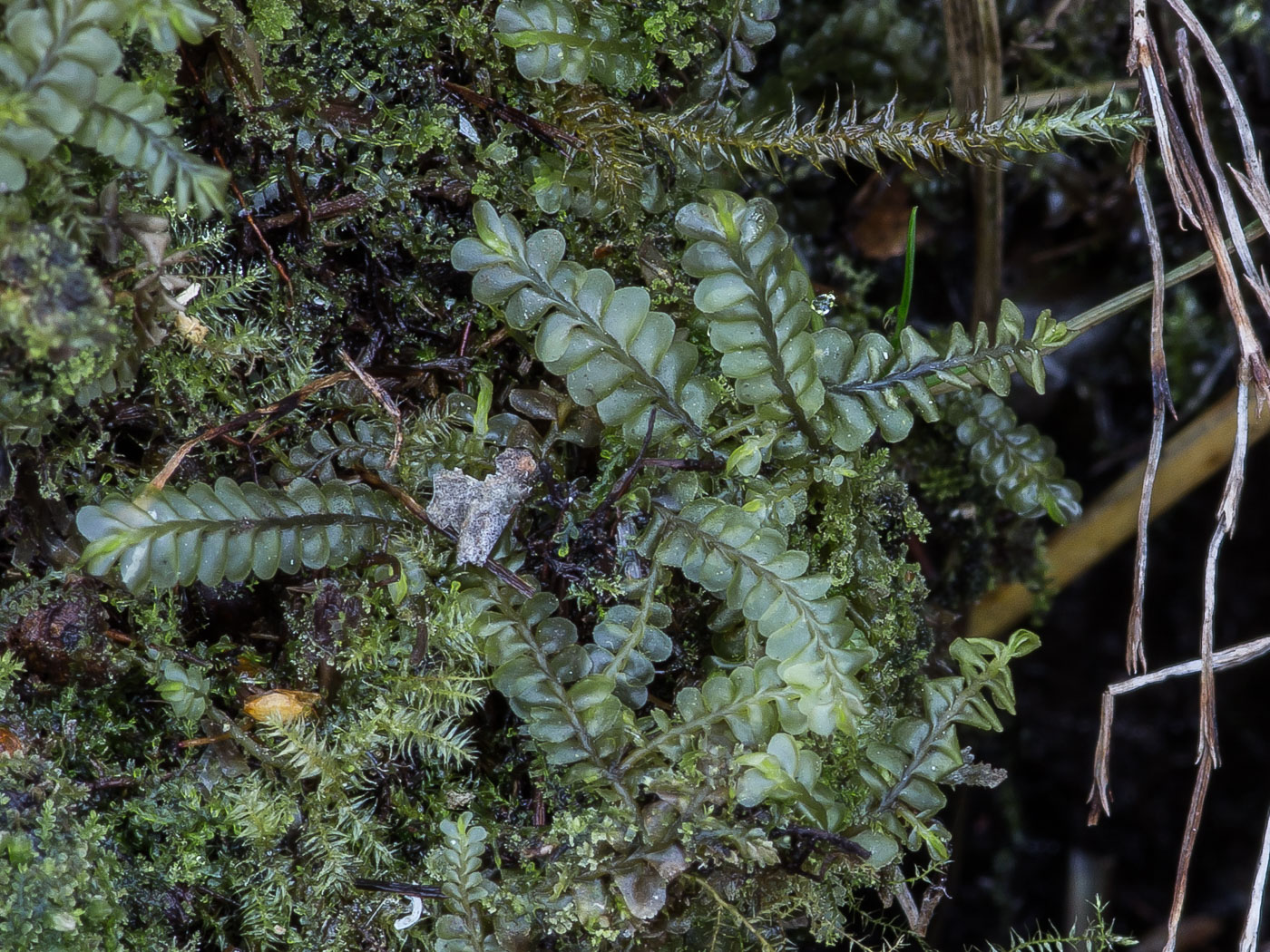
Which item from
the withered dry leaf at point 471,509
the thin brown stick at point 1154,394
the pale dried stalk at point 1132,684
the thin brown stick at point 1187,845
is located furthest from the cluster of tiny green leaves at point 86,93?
the thin brown stick at point 1187,845

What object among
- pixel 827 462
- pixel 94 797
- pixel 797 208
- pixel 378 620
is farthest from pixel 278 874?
pixel 797 208

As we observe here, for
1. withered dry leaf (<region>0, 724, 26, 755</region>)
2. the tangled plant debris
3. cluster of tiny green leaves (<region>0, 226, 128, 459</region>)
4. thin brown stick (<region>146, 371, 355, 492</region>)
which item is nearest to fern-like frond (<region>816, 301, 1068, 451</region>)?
the tangled plant debris

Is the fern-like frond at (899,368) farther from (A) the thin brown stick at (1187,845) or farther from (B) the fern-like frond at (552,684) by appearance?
(A) the thin brown stick at (1187,845)

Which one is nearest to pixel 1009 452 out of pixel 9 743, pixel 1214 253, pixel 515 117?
pixel 1214 253

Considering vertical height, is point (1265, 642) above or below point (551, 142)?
below

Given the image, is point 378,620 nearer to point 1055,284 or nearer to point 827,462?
point 827,462

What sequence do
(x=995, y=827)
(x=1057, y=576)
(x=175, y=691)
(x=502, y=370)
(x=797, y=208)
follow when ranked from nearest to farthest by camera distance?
(x=175, y=691)
(x=502, y=370)
(x=797, y=208)
(x=1057, y=576)
(x=995, y=827)
